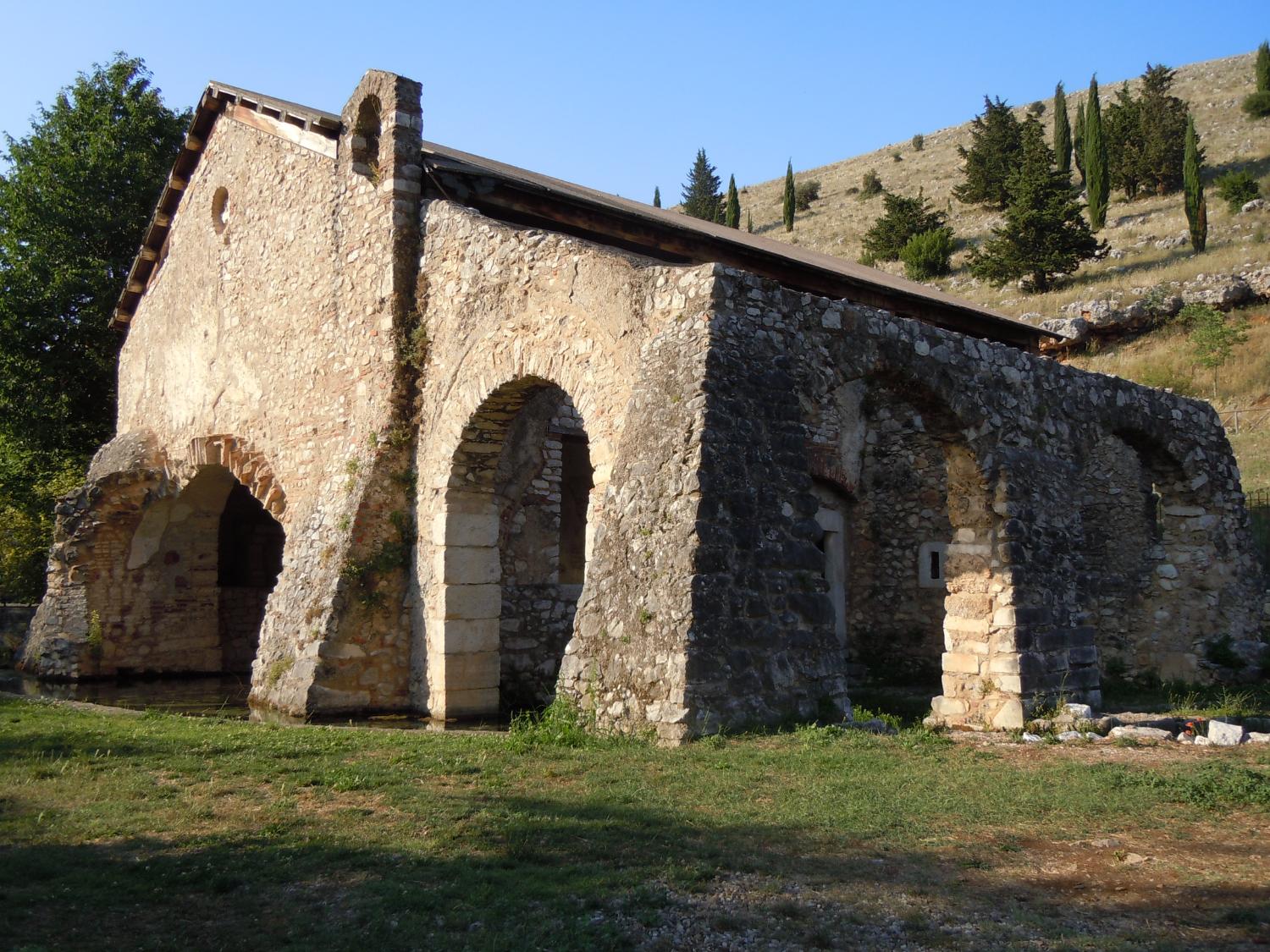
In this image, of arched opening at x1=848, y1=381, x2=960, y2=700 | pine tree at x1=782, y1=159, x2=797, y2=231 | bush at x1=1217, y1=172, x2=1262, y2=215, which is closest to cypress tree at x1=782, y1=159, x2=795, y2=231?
pine tree at x1=782, y1=159, x2=797, y2=231

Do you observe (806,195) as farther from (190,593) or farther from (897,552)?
(190,593)

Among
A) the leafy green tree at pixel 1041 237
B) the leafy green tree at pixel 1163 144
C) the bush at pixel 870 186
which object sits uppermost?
the bush at pixel 870 186

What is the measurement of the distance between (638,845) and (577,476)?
23.5 feet

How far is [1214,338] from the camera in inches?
869

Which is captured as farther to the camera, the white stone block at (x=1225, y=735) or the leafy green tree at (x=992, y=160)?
the leafy green tree at (x=992, y=160)

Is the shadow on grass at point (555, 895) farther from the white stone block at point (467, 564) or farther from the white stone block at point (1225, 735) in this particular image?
the white stone block at point (467, 564)

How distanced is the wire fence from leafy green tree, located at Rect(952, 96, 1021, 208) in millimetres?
26414

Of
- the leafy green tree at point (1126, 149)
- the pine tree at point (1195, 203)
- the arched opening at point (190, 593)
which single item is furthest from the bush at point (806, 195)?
the arched opening at point (190, 593)

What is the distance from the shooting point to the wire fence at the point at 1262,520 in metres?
14.4

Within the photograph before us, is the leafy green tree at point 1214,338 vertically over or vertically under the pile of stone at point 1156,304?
under

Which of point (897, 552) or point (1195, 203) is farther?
point (1195, 203)

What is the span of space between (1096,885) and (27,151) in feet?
74.1

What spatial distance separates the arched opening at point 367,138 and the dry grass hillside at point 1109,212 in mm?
21287

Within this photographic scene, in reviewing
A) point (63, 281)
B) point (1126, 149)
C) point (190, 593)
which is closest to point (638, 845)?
point (190, 593)
